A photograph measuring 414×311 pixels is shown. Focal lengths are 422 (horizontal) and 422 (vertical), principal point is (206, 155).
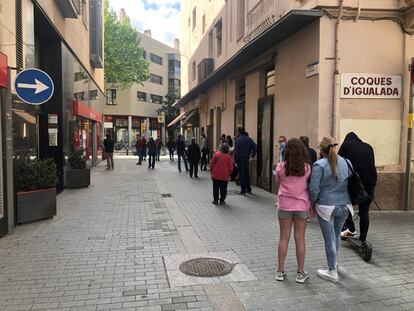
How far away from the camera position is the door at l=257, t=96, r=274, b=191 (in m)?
12.2

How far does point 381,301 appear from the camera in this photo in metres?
4.39

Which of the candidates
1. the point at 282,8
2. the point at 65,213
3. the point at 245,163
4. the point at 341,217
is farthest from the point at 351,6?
the point at 65,213

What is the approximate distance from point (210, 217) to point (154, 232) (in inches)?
62.6

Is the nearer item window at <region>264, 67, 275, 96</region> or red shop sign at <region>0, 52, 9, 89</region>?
red shop sign at <region>0, 52, 9, 89</region>

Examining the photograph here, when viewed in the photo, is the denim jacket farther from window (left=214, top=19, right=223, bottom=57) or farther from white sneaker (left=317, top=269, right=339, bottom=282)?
window (left=214, top=19, right=223, bottom=57)

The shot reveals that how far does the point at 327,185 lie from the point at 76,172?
9.82 meters

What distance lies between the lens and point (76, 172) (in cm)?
1310

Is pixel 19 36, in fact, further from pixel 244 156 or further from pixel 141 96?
pixel 141 96

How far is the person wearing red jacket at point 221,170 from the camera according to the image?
10066 millimetres

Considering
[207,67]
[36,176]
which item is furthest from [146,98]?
[36,176]

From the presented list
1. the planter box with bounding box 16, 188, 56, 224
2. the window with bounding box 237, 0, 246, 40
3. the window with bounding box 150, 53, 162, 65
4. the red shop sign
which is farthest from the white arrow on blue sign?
the window with bounding box 150, 53, 162, 65

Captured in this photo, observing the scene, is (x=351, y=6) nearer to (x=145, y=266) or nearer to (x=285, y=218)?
(x=285, y=218)

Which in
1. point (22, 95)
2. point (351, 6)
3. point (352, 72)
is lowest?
point (22, 95)

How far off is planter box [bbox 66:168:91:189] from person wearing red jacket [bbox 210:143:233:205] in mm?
5044
